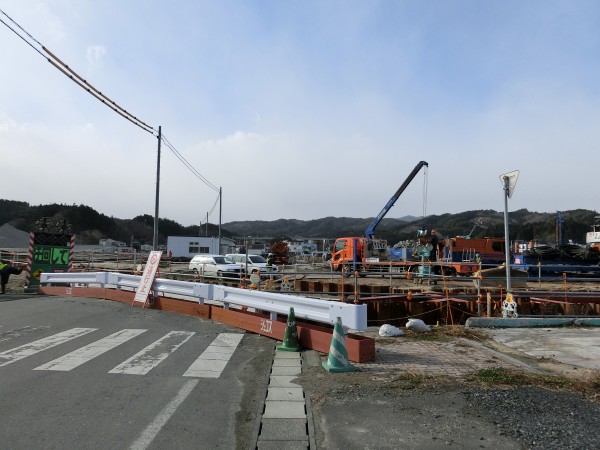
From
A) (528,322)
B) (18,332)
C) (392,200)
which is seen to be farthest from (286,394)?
(392,200)

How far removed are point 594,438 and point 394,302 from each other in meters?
10.4

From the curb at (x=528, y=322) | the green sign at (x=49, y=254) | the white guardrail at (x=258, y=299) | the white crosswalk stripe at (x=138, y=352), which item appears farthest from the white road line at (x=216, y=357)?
the green sign at (x=49, y=254)

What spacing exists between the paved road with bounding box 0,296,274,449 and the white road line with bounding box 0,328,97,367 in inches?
0.7

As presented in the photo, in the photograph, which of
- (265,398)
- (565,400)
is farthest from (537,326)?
(265,398)

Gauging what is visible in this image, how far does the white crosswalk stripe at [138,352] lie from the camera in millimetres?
6367

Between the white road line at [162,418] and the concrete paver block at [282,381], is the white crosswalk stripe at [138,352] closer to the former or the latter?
the white road line at [162,418]

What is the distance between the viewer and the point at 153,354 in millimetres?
7254

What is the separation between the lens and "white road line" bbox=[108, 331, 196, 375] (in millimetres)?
6324

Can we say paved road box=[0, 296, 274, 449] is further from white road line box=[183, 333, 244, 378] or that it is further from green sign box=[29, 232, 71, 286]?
green sign box=[29, 232, 71, 286]

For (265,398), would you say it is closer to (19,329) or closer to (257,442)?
(257,442)

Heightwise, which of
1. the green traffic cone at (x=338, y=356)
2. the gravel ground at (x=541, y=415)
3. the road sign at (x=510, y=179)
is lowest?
the gravel ground at (x=541, y=415)

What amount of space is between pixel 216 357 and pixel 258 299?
236 centimetres

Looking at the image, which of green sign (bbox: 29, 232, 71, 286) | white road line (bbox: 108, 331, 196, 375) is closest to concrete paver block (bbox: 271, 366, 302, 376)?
white road line (bbox: 108, 331, 196, 375)

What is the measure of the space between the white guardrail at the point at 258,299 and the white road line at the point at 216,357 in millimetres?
908
